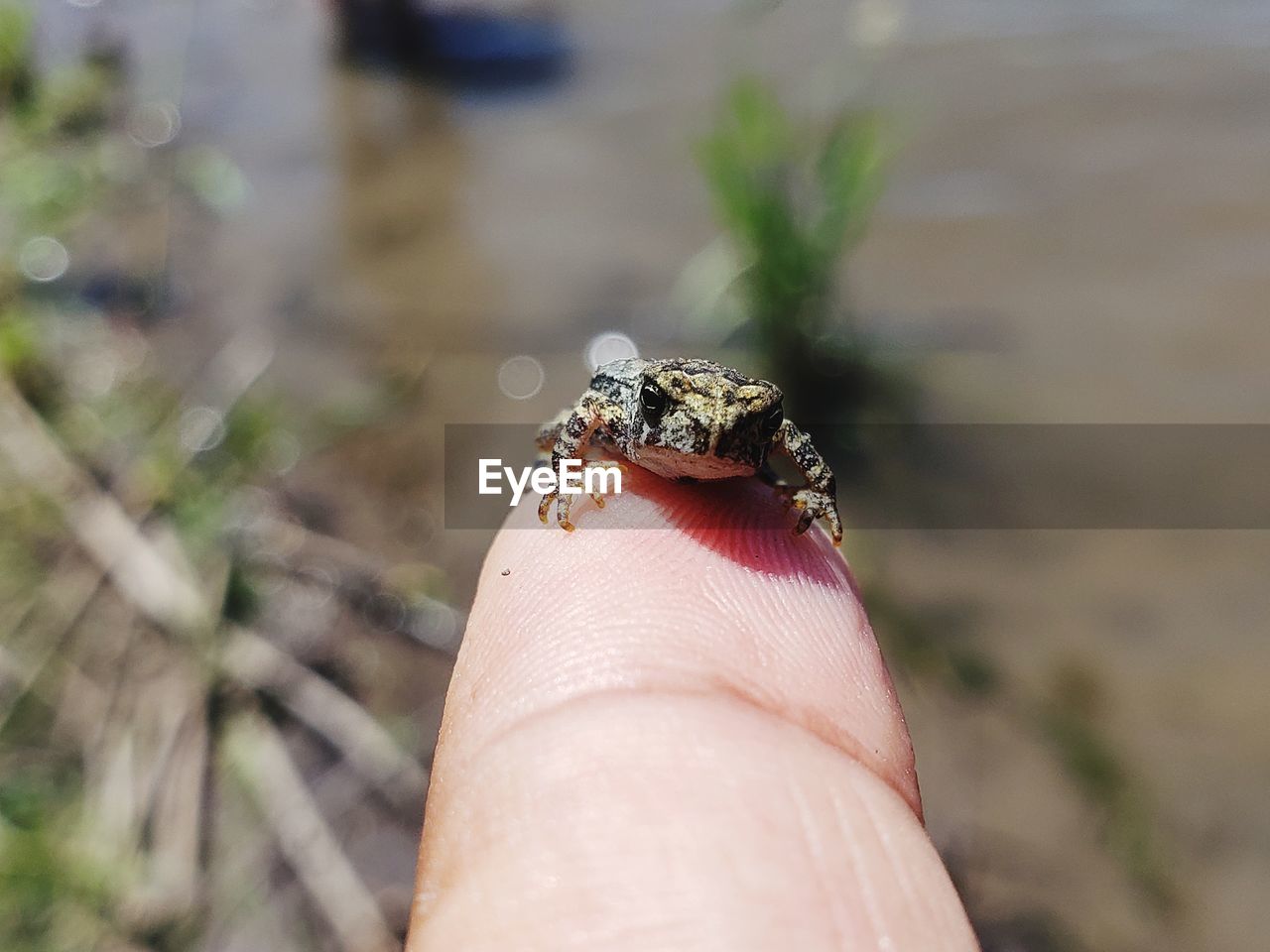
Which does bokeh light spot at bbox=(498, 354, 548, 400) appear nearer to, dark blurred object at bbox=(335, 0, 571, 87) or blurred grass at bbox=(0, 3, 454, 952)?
blurred grass at bbox=(0, 3, 454, 952)

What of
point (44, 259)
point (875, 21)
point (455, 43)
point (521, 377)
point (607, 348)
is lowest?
point (521, 377)

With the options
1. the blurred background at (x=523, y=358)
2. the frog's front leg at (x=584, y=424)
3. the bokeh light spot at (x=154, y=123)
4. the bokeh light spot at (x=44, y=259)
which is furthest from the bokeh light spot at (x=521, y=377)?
the bokeh light spot at (x=154, y=123)

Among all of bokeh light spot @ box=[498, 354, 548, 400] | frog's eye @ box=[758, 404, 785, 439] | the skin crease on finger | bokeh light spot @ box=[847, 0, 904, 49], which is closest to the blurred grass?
bokeh light spot @ box=[498, 354, 548, 400]

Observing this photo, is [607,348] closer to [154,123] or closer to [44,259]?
[44,259]

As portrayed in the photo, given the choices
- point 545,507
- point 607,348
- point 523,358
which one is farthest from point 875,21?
point 545,507

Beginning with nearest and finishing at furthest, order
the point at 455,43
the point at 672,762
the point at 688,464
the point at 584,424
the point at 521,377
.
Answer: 1. the point at 672,762
2. the point at 688,464
3. the point at 584,424
4. the point at 521,377
5. the point at 455,43
